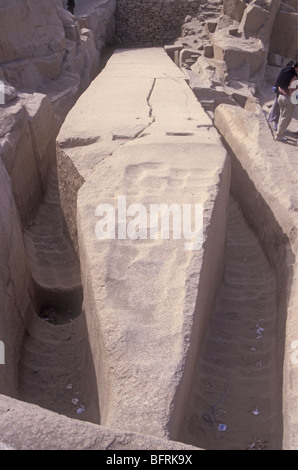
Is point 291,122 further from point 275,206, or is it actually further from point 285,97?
point 275,206

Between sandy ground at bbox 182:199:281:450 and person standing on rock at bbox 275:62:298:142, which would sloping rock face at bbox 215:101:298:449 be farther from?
person standing on rock at bbox 275:62:298:142

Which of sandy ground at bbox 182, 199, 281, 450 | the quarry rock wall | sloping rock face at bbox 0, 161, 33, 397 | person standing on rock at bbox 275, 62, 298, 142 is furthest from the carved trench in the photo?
the quarry rock wall

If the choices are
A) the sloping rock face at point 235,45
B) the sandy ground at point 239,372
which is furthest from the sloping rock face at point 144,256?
the sloping rock face at point 235,45

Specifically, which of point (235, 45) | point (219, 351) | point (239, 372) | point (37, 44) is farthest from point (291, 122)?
point (239, 372)

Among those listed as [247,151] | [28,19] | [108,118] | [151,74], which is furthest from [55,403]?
[28,19]

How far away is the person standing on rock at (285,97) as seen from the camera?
606cm

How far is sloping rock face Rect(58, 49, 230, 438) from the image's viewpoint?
6.28 feet

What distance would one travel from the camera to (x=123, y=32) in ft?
36.0

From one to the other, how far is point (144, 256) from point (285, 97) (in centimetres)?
477

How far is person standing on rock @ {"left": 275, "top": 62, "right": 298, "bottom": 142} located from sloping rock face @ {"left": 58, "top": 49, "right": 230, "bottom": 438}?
7.62 ft

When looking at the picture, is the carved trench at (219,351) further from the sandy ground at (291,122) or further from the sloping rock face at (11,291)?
the sandy ground at (291,122)

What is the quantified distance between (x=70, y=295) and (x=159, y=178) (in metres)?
1.29

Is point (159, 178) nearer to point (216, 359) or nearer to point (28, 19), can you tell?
point (216, 359)

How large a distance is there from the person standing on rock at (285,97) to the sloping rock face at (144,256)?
2.32 metres
